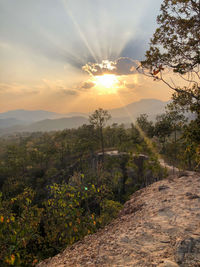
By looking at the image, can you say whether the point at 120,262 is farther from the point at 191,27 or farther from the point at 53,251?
the point at 53,251

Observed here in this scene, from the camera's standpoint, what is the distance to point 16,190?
164 feet

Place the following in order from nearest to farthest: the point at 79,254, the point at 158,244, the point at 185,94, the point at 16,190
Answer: the point at 158,244 → the point at 79,254 → the point at 185,94 → the point at 16,190

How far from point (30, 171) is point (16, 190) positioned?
12097 millimetres

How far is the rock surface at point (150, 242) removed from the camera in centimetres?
552

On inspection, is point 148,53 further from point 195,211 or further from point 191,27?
point 195,211

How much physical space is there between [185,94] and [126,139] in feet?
162

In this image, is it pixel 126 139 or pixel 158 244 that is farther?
pixel 126 139

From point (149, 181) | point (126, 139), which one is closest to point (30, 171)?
point (126, 139)

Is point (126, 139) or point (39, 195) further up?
point (126, 139)

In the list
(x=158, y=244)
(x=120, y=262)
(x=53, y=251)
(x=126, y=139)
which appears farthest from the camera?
(x=126, y=139)

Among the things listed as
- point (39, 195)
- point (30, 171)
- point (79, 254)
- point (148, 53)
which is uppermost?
point (148, 53)

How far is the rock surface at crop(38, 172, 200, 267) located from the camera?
5516 mm

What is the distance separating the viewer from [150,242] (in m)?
6.68

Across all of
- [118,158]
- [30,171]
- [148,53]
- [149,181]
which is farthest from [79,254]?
[30,171]
